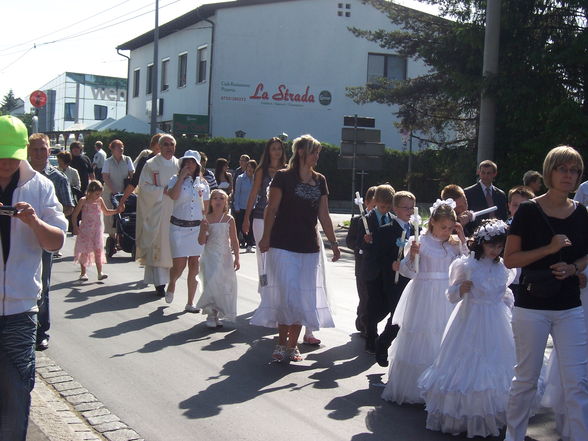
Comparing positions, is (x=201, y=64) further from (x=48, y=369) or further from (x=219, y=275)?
(x=48, y=369)

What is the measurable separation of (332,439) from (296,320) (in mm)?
2126

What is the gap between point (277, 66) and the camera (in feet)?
128

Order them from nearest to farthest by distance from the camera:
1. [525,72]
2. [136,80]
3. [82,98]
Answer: [525,72], [136,80], [82,98]

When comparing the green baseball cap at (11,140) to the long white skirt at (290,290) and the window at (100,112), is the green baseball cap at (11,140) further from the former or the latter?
the window at (100,112)

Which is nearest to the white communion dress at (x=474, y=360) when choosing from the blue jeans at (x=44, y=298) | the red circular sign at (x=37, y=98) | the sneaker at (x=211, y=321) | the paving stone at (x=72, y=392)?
the paving stone at (x=72, y=392)

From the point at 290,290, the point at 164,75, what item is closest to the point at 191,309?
the point at 290,290

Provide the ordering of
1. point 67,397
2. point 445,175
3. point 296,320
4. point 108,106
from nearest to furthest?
point 67,397
point 296,320
point 445,175
point 108,106

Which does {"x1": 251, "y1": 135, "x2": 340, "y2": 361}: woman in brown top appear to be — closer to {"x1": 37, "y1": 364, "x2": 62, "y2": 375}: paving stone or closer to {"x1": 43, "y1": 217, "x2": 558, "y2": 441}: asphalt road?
{"x1": 43, "y1": 217, "x2": 558, "y2": 441}: asphalt road

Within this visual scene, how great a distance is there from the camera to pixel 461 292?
223 inches

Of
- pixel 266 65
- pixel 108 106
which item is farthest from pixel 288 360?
pixel 108 106

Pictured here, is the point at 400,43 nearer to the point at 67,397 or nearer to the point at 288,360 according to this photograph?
the point at 288,360

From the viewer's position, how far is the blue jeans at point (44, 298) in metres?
7.38

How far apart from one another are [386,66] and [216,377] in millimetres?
35076

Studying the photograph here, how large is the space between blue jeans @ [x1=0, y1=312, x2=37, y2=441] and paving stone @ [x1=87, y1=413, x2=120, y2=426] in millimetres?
1609
